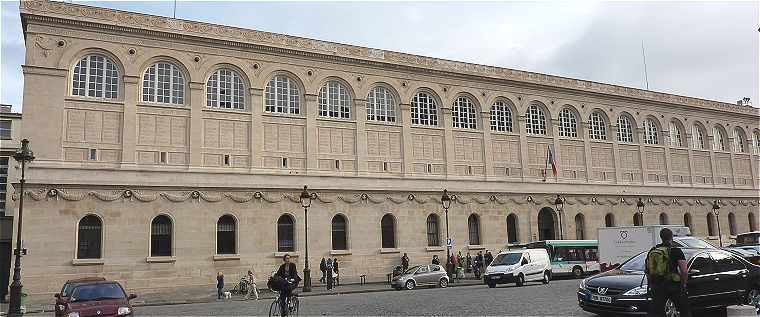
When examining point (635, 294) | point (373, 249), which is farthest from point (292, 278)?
point (373, 249)

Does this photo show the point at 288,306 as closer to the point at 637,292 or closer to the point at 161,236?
the point at 637,292

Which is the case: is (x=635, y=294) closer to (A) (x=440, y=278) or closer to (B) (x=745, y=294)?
(B) (x=745, y=294)

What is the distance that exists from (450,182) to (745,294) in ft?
83.0

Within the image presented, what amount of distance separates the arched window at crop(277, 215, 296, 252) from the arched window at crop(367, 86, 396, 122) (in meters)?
8.21

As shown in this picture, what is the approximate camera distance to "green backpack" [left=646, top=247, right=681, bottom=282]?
370 inches

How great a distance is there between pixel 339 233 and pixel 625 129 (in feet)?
86.8

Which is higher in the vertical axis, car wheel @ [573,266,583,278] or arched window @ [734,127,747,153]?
arched window @ [734,127,747,153]

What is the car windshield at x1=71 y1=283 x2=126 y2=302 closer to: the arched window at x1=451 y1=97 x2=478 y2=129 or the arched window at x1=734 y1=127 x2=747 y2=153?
the arched window at x1=451 y1=97 x2=478 y2=129

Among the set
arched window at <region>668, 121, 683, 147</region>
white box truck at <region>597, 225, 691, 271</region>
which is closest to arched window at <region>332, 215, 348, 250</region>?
white box truck at <region>597, 225, 691, 271</region>

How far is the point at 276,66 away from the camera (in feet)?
111

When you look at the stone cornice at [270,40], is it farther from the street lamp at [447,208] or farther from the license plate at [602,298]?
the license plate at [602,298]

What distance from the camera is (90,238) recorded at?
1097 inches

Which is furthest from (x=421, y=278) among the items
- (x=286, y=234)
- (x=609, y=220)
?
(x=609, y=220)

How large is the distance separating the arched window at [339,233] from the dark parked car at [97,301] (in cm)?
1945
